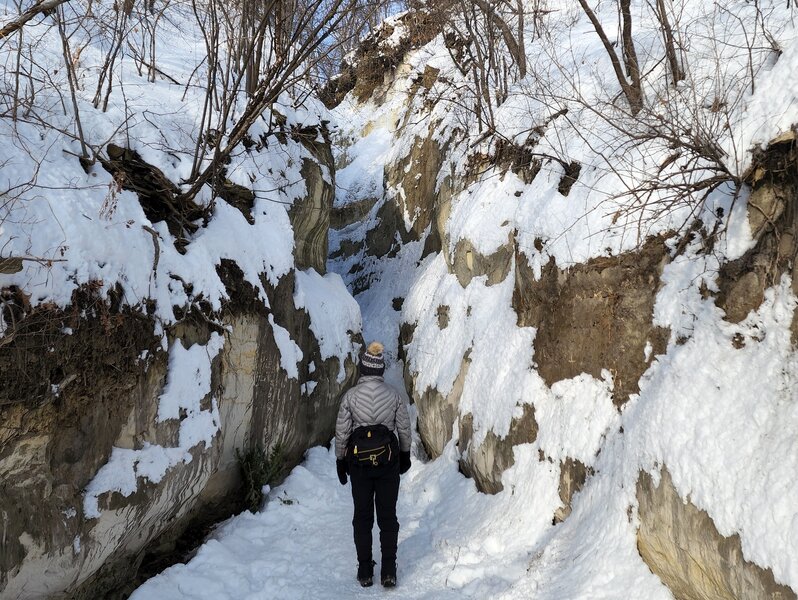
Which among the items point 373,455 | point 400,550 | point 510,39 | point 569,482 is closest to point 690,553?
point 569,482

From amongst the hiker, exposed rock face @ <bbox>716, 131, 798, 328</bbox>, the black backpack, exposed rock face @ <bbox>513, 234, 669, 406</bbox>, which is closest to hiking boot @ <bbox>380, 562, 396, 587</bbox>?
the hiker

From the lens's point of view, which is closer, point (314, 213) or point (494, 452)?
point (494, 452)

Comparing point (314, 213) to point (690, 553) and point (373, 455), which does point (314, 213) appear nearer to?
point (373, 455)

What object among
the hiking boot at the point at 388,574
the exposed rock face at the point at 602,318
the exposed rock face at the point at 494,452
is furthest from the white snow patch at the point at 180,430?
the exposed rock face at the point at 602,318

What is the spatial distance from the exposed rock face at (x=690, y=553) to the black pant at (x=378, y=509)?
5.99ft

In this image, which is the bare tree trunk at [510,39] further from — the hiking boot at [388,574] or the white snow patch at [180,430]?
the hiking boot at [388,574]

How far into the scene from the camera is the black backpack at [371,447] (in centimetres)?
405

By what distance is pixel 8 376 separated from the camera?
3.01 m

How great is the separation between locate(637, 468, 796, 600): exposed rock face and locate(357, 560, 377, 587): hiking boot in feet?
6.64

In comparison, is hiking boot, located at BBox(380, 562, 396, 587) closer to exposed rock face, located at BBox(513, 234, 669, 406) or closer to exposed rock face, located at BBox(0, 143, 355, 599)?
exposed rock face, located at BBox(0, 143, 355, 599)

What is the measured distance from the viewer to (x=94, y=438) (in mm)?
3539

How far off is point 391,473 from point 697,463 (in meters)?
2.21

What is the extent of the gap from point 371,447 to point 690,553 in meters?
2.25

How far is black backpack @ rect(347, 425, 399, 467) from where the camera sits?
4.05m
